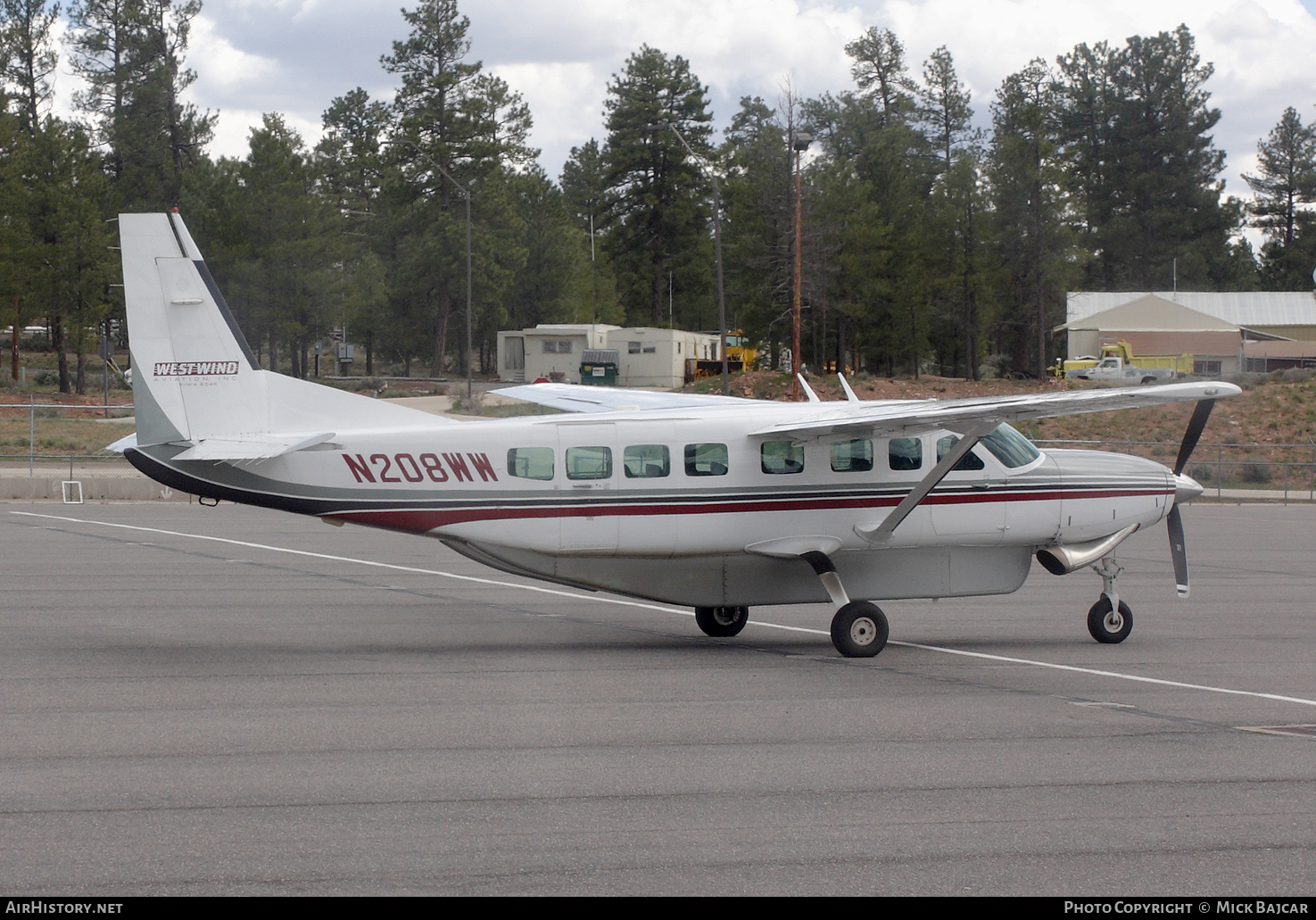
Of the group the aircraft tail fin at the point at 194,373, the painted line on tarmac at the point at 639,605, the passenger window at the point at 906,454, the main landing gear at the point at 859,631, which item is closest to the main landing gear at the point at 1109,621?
the painted line on tarmac at the point at 639,605

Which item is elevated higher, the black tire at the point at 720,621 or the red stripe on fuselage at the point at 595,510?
the red stripe on fuselage at the point at 595,510

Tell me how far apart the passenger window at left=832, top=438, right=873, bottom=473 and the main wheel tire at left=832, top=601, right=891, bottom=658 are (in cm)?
143

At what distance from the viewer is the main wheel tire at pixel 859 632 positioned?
12641mm

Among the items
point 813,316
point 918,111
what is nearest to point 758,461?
point 813,316

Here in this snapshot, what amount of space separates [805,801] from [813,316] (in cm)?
6429

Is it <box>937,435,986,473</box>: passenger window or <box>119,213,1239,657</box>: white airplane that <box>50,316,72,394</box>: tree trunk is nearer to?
<box>119,213,1239,657</box>: white airplane

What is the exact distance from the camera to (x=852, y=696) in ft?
35.6

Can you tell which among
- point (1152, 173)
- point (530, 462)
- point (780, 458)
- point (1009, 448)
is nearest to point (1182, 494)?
point (1009, 448)

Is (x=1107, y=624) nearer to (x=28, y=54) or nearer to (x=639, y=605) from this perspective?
(x=639, y=605)

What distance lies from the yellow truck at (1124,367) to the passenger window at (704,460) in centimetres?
5553

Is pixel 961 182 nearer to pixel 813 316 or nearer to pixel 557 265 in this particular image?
pixel 813 316

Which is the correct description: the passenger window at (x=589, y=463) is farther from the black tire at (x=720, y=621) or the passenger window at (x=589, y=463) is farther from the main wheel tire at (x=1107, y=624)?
the main wheel tire at (x=1107, y=624)

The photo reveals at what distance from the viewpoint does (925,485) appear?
12.9 metres

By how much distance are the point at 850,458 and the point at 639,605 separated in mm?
4302
